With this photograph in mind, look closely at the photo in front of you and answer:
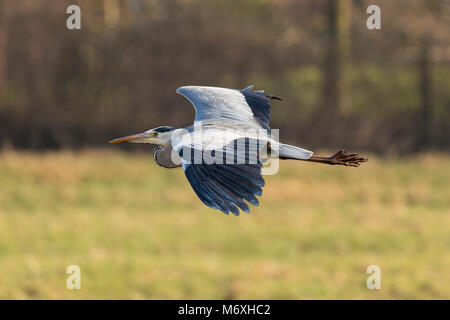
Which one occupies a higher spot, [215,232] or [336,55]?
[336,55]

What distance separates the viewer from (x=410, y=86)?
81.0 ft

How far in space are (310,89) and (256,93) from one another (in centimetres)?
2051

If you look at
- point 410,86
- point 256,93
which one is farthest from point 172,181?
point 256,93

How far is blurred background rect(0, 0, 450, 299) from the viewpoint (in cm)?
1625

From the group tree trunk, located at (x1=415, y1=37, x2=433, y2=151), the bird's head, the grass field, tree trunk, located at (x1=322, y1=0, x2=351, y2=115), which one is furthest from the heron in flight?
tree trunk, located at (x1=415, y1=37, x2=433, y2=151)

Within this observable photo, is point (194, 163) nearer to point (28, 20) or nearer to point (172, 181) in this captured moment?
point (172, 181)

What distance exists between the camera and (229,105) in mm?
4332

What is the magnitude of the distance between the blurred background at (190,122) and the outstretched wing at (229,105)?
10.9 meters

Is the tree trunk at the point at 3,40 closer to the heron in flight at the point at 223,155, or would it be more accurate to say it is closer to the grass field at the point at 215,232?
the grass field at the point at 215,232

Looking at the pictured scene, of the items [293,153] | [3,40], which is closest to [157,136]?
[293,153]

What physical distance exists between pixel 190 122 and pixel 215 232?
12.8 ft

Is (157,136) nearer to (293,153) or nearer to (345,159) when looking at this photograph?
(293,153)

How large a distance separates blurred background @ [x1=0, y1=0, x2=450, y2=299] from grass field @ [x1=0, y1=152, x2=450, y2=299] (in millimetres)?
51

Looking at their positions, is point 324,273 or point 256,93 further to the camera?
point 324,273
